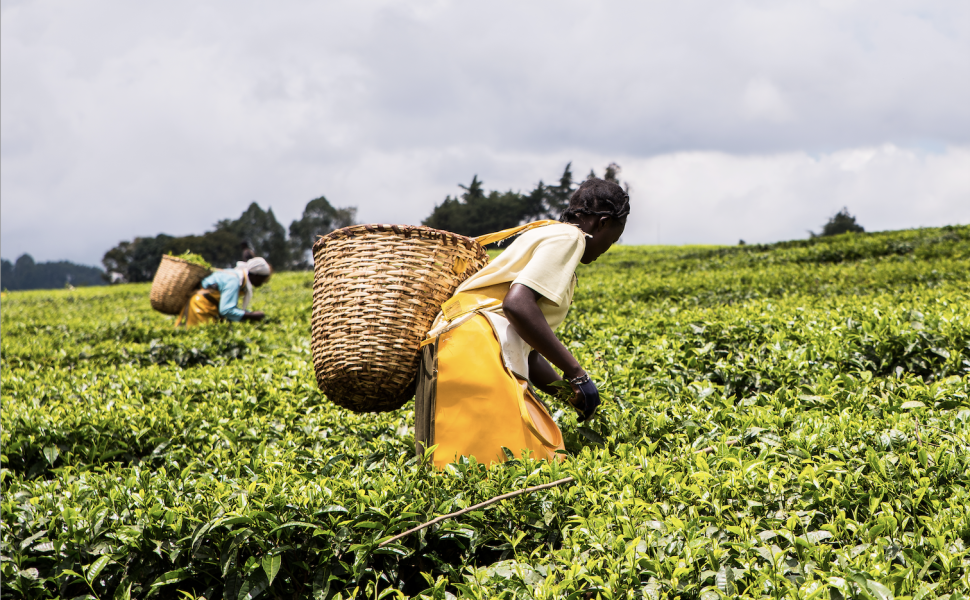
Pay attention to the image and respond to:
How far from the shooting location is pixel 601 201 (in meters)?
2.66

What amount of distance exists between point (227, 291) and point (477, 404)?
5835 millimetres

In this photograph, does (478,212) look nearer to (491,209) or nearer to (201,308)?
(491,209)

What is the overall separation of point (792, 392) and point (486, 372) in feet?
6.39

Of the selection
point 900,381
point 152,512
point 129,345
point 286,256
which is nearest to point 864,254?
point 900,381

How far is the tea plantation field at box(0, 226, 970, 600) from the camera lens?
6.19 feet

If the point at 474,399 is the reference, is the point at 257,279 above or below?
above

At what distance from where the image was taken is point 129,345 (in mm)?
7191

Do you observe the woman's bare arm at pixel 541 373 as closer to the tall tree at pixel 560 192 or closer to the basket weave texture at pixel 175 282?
the basket weave texture at pixel 175 282

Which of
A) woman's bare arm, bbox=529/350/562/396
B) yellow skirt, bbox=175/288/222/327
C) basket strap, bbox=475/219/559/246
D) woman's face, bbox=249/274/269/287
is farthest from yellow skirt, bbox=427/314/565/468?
yellow skirt, bbox=175/288/222/327

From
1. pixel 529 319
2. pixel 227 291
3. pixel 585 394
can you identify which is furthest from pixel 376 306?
pixel 227 291

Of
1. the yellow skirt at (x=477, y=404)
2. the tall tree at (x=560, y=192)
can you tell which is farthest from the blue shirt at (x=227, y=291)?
the tall tree at (x=560, y=192)

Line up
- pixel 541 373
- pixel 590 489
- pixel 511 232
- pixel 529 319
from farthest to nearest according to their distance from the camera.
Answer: pixel 541 373
pixel 511 232
pixel 529 319
pixel 590 489

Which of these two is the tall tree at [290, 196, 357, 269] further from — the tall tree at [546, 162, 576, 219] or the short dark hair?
the short dark hair

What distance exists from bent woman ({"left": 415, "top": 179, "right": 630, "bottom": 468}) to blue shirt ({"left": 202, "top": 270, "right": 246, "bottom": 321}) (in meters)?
5.45
